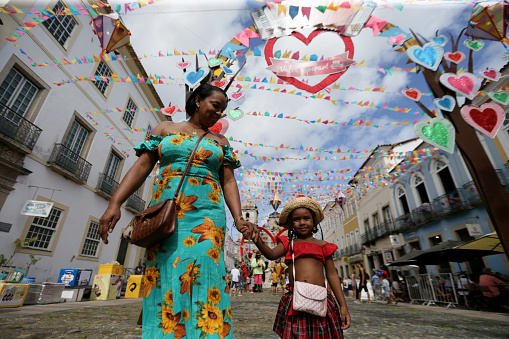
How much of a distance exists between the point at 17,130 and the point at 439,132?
35.1ft

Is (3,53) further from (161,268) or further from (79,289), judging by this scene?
(161,268)

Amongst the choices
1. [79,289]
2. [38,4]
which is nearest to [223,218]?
[79,289]

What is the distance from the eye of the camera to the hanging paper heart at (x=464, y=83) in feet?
14.4

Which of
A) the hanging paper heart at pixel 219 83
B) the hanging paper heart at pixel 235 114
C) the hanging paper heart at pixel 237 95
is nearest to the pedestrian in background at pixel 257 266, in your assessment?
the hanging paper heart at pixel 235 114

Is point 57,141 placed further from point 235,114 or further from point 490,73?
point 490,73

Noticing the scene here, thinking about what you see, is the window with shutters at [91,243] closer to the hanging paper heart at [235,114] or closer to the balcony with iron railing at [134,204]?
the balcony with iron railing at [134,204]

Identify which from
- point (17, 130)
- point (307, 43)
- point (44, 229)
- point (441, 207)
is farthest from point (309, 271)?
point (441, 207)

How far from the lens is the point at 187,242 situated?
1.26 m

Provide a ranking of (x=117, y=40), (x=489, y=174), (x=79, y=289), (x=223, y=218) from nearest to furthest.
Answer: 1. (x=223, y=218)
2. (x=489, y=174)
3. (x=117, y=40)
4. (x=79, y=289)

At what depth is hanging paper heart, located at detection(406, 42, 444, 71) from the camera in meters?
4.73

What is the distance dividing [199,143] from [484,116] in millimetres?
5071

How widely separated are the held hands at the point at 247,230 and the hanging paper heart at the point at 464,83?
4.97m

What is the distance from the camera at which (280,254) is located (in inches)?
81.2

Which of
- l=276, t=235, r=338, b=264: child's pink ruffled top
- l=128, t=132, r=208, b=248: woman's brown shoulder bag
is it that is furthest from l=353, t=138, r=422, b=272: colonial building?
l=128, t=132, r=208, b=248: woman's brown shoulder bag
